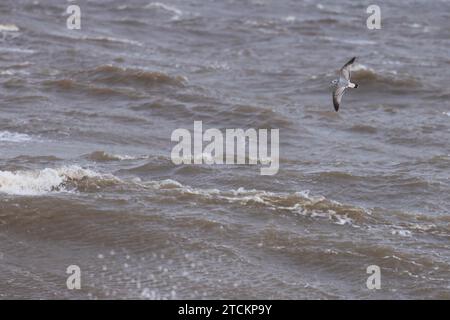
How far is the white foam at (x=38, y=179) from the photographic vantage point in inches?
559

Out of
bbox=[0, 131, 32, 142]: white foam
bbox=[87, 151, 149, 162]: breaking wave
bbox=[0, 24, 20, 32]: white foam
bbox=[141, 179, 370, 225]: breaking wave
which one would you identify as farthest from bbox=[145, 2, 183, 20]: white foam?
bbox=[141, 179, 370, 225]: breaking wave

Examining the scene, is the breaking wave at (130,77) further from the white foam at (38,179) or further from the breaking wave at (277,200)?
the breaking wave at (277,200)

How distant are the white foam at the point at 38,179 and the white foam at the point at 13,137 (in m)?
2.17

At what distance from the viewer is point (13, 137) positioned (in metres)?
17.0

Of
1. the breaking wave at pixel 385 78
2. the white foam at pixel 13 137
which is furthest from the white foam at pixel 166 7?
the white foam at pixel 13 137

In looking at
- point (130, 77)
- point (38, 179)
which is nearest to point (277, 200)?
point (38, 179)

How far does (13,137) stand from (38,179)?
2.75 metres

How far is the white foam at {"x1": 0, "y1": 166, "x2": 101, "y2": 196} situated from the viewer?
46.6 feet

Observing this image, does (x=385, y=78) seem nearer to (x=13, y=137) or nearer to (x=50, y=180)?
(x=13, y=137)

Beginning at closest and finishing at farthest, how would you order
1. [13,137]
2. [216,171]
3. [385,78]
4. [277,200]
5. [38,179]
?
[277,200]
[38,179]
[216,171]
[13,137]
[385,78]

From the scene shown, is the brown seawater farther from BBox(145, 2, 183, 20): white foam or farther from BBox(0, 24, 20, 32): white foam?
BBox(145, 2, 183, 20): white foam

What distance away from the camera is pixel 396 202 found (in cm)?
1479

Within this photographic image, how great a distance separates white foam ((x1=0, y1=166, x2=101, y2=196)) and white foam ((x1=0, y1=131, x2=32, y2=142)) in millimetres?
2168
